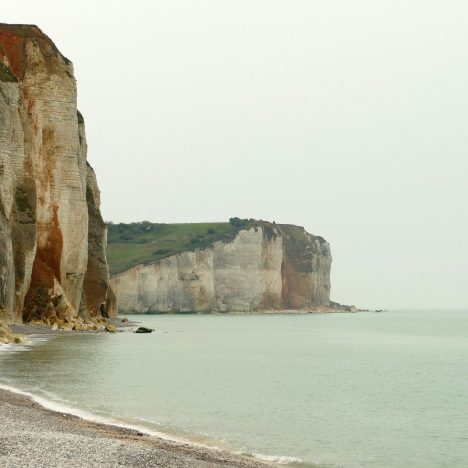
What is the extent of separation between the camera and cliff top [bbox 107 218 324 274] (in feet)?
420

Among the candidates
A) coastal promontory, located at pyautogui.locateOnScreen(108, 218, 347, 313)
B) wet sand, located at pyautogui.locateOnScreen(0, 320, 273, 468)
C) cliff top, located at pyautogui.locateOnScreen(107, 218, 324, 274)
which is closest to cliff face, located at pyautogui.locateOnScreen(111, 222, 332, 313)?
coastal promontory, located at pyautogui.locateOnScreen(108, 218, 347, 313)

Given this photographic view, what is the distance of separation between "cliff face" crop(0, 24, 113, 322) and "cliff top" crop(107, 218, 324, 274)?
2660 inches

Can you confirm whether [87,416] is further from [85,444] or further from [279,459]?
[85,444]

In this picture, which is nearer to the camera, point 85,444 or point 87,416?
point 85,444

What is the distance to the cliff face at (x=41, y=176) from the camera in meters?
46.7

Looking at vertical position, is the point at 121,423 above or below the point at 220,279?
below

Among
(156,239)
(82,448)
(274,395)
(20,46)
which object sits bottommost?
(274,395)

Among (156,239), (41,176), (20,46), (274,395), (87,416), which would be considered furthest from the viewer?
(156,239)

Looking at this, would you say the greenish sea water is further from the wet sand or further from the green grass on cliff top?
the green grass on cliff top

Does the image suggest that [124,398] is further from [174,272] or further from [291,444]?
[174,272]

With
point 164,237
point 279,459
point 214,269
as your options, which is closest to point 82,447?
point 279,459

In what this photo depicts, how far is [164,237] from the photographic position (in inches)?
5556

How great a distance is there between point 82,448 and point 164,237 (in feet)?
427

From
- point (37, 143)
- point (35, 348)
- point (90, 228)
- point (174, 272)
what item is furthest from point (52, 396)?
point (174, 272)
